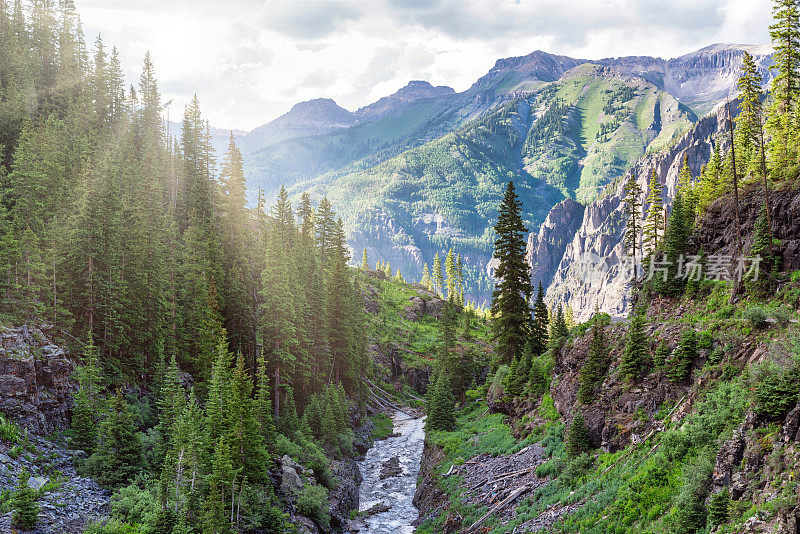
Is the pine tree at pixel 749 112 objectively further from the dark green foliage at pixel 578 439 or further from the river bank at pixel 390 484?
the river bank at pixel 390 484

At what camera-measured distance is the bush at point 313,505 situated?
29.1m

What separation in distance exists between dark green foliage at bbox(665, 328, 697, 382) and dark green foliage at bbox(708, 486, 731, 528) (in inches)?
303

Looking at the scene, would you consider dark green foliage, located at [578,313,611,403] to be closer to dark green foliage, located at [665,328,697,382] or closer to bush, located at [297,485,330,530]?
dark green foliage, located at [665,328,697,382]

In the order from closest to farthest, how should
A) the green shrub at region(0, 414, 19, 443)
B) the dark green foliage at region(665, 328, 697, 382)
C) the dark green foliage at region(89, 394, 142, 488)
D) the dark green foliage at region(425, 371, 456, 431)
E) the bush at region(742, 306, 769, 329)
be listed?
the bush at region(742, 306, 769, 329) < the dark green foliage at region(665, 328, 697, 382) < the green shrub at region(0, 414, 19, 443) < the dark green foliage at region(89, 394, 142, 488) < the dark green foliage at region(425, 371, 456, 431)

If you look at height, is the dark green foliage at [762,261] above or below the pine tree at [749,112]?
below

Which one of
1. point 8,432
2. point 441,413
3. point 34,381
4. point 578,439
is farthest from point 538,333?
point 8,432

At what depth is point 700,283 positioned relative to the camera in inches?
1037

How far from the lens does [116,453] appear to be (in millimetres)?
24406

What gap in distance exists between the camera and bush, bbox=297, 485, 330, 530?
29.1 m

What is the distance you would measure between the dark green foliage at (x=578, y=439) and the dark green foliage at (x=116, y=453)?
80.5ft

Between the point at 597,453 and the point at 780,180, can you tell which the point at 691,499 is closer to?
the point at 597,453

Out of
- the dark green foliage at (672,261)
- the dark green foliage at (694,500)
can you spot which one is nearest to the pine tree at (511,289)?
the dark green foliage at (672,261)

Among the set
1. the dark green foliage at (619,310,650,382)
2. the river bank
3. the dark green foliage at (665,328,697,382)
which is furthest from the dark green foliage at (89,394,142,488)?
the dark green foliage at (665,328,697,382)

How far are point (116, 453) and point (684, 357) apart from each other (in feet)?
100
